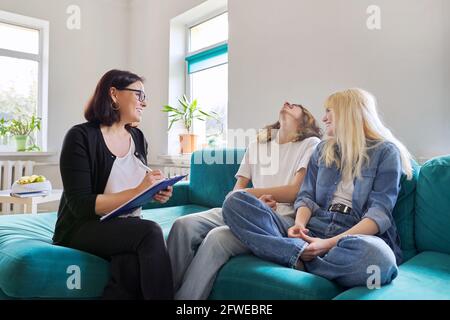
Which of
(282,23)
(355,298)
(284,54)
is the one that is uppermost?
(282,23)

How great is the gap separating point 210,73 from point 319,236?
8.19ft

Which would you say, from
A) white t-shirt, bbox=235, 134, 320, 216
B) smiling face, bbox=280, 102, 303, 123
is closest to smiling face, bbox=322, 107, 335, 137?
white t-shirt, bbox=235, 134, 320, 216

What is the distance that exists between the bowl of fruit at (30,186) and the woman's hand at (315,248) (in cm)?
203

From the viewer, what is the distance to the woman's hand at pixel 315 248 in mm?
1141

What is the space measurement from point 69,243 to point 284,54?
178 cm

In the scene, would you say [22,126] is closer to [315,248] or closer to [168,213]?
[168,213]

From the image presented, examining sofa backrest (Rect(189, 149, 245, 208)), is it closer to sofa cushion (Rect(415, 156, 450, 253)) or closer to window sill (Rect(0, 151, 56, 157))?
sofa cushion (Rect(415, 156, 450, 253))

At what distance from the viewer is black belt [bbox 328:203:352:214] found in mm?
1304

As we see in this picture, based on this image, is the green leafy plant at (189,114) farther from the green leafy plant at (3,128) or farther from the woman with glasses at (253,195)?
the green leafy plant at (3,128)
